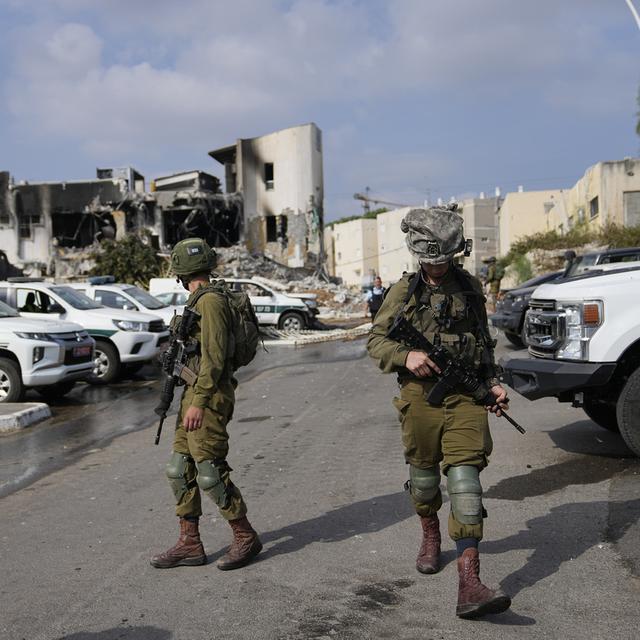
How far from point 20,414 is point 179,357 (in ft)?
20.4

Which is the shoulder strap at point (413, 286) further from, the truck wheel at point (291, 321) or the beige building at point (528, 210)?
the beige building at point (528, 210)

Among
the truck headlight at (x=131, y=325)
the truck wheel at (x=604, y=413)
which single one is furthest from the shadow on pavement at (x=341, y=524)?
the truck headlight at (x=131, y=325)

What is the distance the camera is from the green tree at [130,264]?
125 feet

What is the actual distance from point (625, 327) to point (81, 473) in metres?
4.87

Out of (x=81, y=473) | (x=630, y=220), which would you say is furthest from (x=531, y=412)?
(x=630, y=220)

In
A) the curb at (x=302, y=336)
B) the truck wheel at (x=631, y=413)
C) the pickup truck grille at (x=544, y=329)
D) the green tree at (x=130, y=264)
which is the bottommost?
the curb at (x=302, y=336)

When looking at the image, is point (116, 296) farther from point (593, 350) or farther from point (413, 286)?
point (413, 286)

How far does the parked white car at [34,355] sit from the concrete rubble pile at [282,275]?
25.6 meters

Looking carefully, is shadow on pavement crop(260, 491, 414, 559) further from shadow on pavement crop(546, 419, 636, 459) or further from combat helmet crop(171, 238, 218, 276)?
shadow on pavement crop(546, 419, 636, 459)

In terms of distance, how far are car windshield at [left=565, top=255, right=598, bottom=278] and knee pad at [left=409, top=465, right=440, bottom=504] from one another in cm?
994

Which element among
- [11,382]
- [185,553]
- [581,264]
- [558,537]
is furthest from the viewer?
[581,264]

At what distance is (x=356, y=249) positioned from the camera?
88188 millimetres

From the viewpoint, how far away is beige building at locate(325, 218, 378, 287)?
284 feet

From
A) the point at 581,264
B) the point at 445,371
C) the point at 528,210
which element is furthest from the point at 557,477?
the point at 528,210
